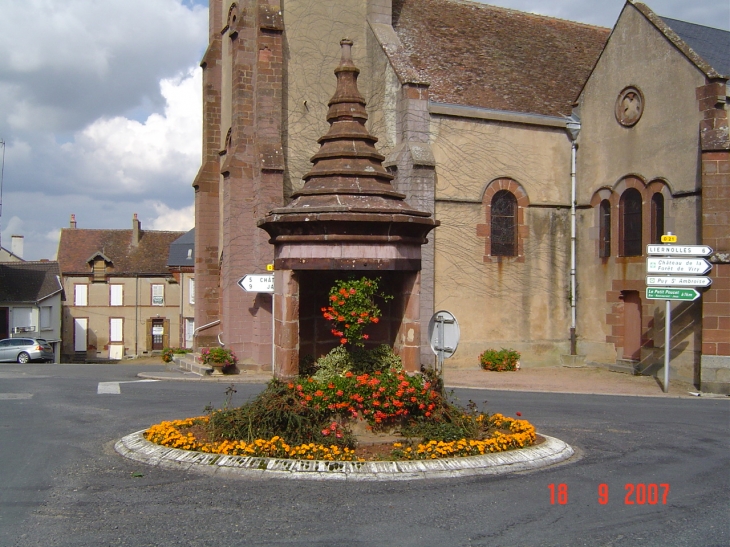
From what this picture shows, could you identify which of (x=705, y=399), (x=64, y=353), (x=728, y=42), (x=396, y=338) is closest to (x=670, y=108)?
(x=728, y=42)

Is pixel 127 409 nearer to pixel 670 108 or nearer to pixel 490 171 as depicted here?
pixel 490 171

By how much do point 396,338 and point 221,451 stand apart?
112 inches

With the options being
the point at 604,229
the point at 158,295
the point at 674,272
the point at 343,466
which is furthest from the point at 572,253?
the point at 158,295

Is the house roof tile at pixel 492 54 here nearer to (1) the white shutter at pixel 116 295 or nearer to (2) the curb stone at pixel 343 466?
(2) the curb stone at pixel 343 466

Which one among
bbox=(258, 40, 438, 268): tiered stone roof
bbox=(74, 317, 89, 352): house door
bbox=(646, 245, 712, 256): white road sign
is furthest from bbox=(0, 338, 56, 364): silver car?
bbox=(646, 245, 712, 256): white road sign

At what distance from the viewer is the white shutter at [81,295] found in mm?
47125

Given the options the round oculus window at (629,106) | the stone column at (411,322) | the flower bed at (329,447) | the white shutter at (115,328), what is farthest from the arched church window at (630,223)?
the white shutter at (115,328)

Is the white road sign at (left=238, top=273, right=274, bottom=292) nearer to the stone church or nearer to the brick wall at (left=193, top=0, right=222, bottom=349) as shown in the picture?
the stone church

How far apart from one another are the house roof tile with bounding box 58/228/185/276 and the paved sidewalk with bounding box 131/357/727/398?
30885 mm

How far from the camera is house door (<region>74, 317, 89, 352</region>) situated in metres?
46.9

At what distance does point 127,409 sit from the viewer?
37.1 feet

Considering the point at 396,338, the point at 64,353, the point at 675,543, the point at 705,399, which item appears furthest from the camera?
the point at 64,353

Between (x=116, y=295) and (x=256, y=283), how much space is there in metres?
33.9
